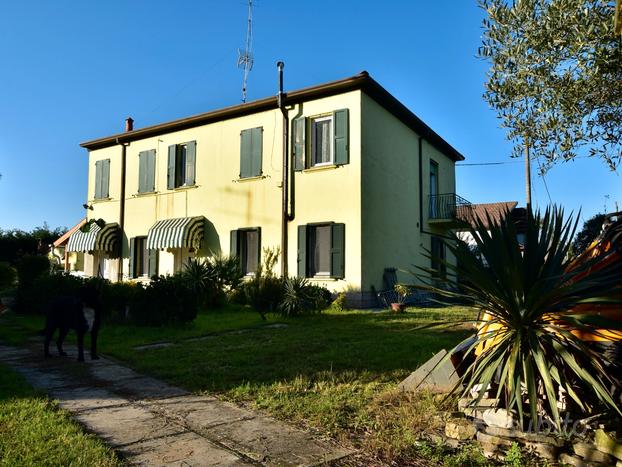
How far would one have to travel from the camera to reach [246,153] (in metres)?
17.2

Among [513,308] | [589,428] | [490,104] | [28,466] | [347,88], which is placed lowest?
[28,466]

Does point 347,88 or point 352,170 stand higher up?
point 347,88

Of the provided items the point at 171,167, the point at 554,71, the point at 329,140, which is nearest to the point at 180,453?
the point at 554,71

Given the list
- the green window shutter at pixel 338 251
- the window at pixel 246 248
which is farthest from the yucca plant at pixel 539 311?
the window at pixel 246 248

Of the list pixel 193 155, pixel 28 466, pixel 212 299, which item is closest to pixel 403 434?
pixel 28 466

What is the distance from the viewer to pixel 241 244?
17.4 metres

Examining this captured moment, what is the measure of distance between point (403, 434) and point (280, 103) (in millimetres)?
13898

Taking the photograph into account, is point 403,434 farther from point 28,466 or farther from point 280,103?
point 280,103

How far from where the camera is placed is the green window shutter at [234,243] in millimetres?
17250

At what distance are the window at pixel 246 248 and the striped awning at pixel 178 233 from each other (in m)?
1.52

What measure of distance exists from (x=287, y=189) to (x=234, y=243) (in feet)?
9.33

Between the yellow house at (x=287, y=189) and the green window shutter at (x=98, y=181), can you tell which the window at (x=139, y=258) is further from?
the green window shutter at (x=98, y=181)

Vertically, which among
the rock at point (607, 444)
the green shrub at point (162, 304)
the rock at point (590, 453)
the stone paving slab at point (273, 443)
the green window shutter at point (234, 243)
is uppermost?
the green window shutter at point (234, 243)

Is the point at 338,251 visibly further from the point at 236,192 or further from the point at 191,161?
the point at 191,161
